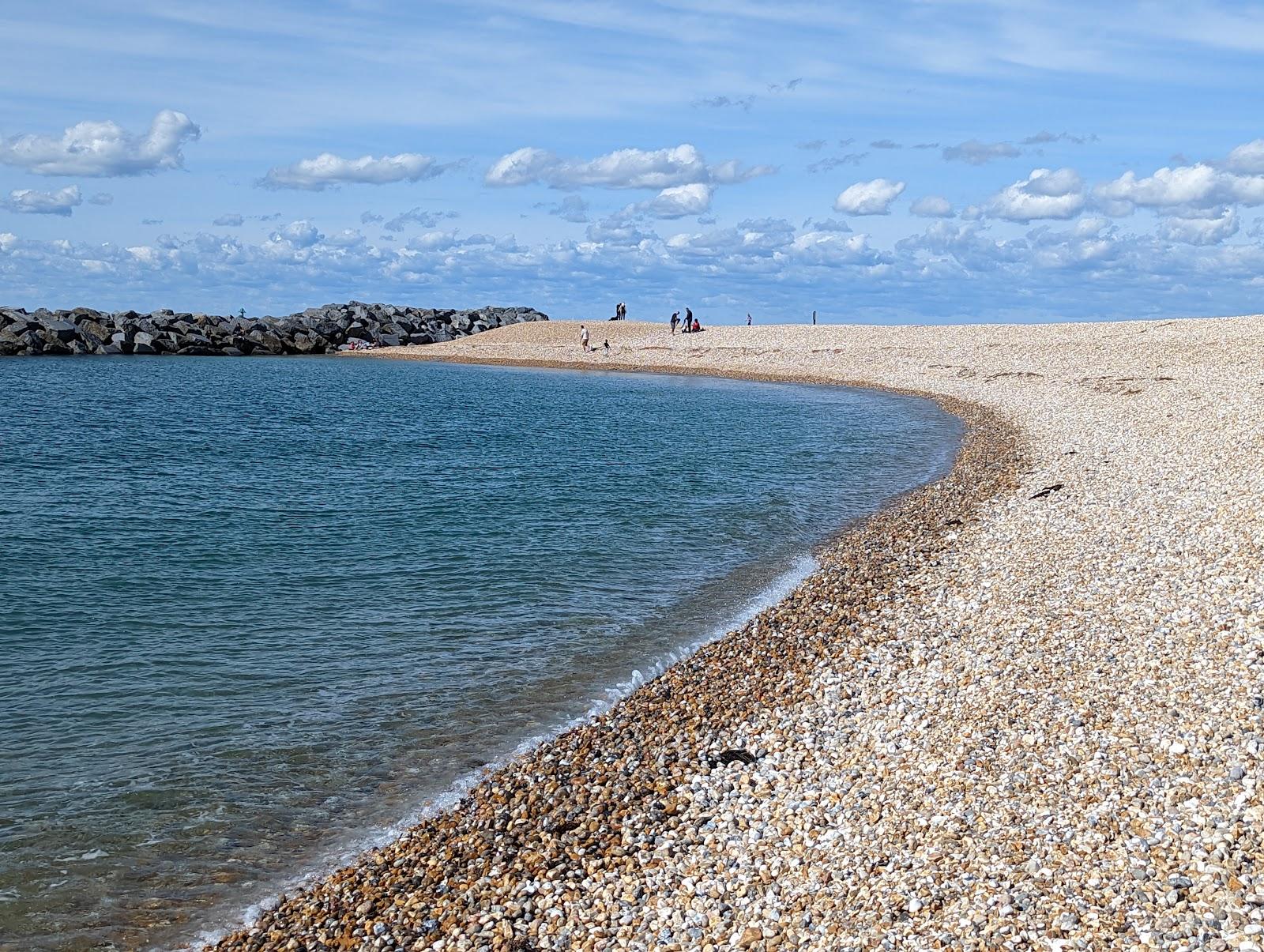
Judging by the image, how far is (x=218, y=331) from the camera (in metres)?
88.9

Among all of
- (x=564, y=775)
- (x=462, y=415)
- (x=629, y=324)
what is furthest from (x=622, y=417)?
(x=629, y=324)

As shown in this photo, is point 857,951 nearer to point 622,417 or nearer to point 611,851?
point 611,851

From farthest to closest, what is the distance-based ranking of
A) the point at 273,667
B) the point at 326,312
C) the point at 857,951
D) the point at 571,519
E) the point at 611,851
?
the point at 326,312 < the point at 571,519 < the point at 273,667 < the point at 611,851 < the point at 857,951

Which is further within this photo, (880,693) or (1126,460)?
(1126,460)

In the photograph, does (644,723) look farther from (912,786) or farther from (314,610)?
(314,610)

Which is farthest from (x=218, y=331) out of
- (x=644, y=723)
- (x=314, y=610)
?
(x=644, y=723)

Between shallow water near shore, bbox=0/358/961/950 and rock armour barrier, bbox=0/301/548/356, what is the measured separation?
157 ft

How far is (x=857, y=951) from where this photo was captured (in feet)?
22.0

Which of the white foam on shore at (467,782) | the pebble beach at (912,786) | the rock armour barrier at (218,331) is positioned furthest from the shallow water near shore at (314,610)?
the rock armour barrier at (218,331)

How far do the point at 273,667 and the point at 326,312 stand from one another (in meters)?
95.2

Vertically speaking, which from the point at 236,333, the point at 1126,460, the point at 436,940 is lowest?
the point at 436,940

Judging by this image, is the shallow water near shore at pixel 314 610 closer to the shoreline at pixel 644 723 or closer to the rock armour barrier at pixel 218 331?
the shoreline at pixel 644 723

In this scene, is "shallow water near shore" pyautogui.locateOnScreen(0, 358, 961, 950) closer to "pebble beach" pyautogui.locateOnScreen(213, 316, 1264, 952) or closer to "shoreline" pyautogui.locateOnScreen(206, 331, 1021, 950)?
"shoreline" pyautogui.locateOnScreen(206, 331, 1021, 950)

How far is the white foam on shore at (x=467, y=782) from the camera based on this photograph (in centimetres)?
830
